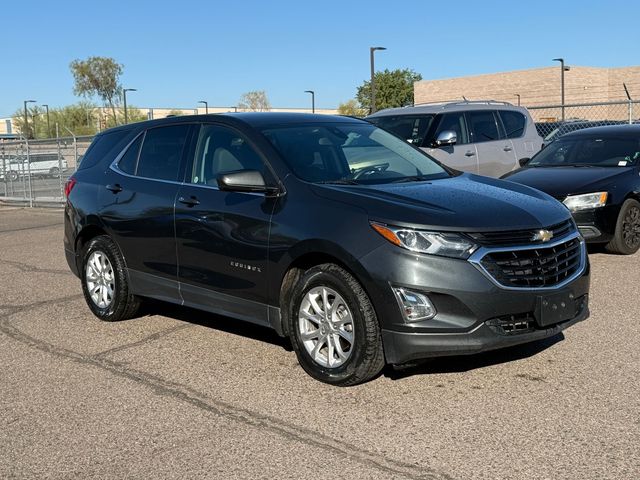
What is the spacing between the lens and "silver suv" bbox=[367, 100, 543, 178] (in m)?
11.4

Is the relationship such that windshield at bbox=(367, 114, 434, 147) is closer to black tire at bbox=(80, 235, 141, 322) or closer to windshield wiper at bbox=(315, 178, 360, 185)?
black tire at bbox=(80, 235, 141, 322)

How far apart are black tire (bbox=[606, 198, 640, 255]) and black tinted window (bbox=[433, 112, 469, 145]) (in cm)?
313

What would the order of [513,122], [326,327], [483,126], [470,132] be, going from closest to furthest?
[326,327] < [470,132] < [483,126] < [513,122]

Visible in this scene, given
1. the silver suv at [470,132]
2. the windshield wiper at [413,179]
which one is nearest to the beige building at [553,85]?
the silver suv at [470,132]

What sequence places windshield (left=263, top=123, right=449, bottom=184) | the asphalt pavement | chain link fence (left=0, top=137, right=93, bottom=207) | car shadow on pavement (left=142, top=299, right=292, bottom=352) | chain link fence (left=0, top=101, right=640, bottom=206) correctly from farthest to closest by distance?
chain link fence (left=0, top=137, right=93, bottom=207) < chain link fence (left=0, top=101, right=640, bottom=206) < car shadow on pavement (left=142, top=299, right=292, bottom=352) < windshield (left=263, top=123, right=449, bottom=184) < the asphalt pavement

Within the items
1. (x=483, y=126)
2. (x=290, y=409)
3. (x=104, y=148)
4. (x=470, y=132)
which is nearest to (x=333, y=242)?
(x=290, y=409)

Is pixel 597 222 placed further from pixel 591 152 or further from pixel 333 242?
pixel 333 242

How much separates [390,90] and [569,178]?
7139 centimetres

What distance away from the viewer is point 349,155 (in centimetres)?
564

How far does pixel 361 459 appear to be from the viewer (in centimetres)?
377

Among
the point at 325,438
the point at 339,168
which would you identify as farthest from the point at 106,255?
the point at 325,438

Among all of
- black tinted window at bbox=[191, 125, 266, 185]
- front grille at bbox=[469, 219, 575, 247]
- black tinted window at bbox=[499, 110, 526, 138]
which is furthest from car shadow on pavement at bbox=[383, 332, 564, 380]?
black tinted window at bbox=[499, 110, 526, 138]

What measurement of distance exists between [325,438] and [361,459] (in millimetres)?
324

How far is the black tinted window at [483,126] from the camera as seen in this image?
→ 11891 millimetres
